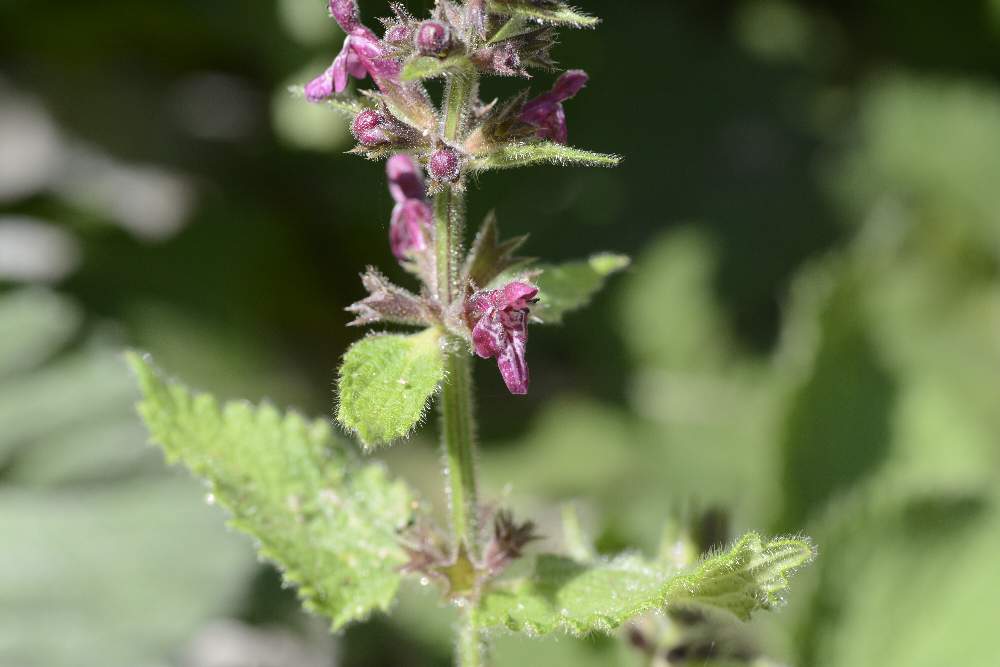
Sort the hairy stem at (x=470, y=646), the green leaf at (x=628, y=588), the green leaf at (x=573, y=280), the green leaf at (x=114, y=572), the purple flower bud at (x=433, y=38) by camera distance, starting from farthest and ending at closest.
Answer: the green leaf at (x=114, y=572)
the green leaf at (x=573, y=280)
the hairy stem at (x=470, y=646)
the green leaf at (x=628, y=588)
the purple flower bud at (x=433, y=38)

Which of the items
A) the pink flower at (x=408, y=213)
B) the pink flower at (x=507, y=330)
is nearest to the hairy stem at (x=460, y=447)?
the pink flower at (x=507, y=330)

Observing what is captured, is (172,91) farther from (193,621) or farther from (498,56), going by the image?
(498,56)

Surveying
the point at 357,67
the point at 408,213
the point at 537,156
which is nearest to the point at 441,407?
the point at 408,213

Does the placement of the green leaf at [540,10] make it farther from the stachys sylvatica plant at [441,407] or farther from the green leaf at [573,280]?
the green leaf at [573,280]

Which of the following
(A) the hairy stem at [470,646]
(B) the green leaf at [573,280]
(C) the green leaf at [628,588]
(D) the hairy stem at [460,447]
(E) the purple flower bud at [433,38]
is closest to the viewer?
(E) the purple flower bud at [433,38]

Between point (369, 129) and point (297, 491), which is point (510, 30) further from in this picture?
point (297, 491)

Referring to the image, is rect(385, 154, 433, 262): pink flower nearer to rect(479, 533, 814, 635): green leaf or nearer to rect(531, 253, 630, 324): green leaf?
rect(531, 253, 630, 324): green leaf

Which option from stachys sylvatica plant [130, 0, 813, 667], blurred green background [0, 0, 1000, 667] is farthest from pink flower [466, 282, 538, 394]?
blurred green background [0, 0, 1000, 667]
